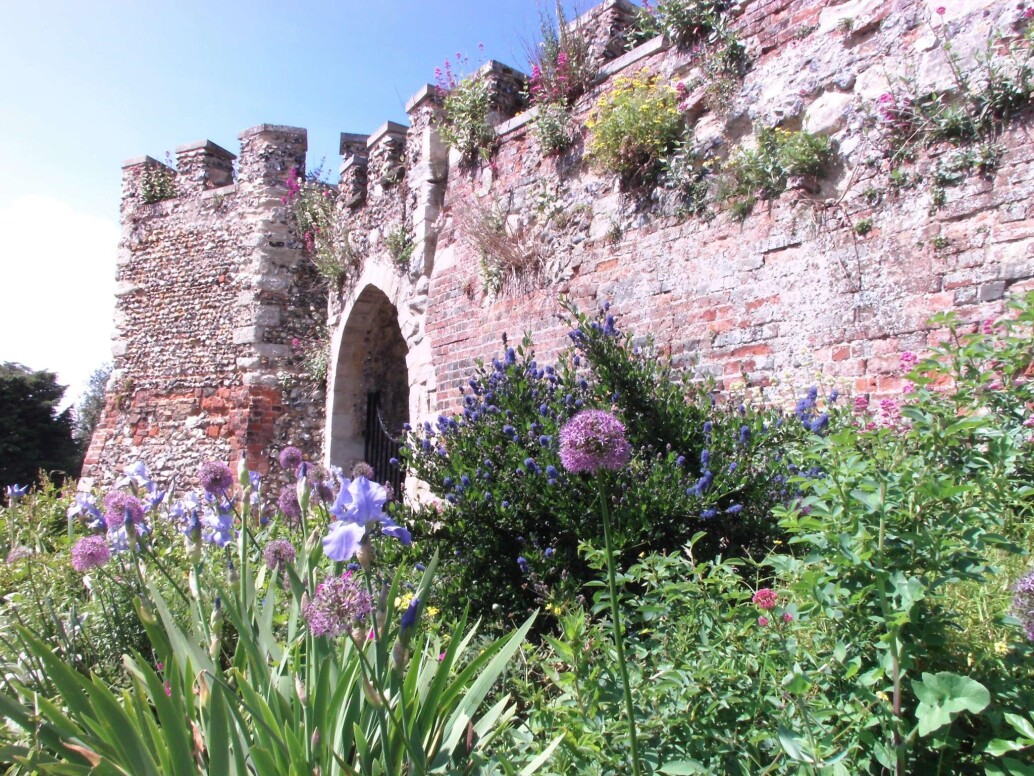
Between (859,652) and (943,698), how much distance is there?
0.92 feet

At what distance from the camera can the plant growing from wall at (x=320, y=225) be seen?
29.5ft

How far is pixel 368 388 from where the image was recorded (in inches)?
371

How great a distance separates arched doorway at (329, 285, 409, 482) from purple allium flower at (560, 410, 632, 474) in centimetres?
747

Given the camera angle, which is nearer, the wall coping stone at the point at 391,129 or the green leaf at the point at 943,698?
the green leaf at the point at 943,698

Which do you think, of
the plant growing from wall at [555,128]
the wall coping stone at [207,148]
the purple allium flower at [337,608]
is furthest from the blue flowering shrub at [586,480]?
the wall coping stone at [207,148]

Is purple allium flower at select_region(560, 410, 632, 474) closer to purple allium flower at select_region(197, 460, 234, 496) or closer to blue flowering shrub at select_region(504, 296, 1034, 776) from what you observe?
blue flowering shrub at select_region(504, 296, 1034, 776)

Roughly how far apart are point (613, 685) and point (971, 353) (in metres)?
1.60

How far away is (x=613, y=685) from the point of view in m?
2.06

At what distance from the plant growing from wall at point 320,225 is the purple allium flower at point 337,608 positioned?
757cm

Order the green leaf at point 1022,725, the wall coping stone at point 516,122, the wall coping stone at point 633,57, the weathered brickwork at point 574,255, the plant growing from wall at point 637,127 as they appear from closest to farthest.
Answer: the green leaf at point 1022,725
the weathered brickwork at point 574,255
the plant growing from wall at point 637,127
the wall coping stone at point 633,57
the wall coping stone at point 516,122

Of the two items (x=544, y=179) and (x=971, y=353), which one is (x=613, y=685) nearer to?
(x=971, y=353)

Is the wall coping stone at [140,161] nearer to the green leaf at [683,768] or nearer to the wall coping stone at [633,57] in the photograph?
the wall coping stone at [633,57]

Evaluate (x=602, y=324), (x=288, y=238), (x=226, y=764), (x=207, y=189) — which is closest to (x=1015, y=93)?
(x=602, y=324)

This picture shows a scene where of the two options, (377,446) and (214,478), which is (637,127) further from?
(377,446)
